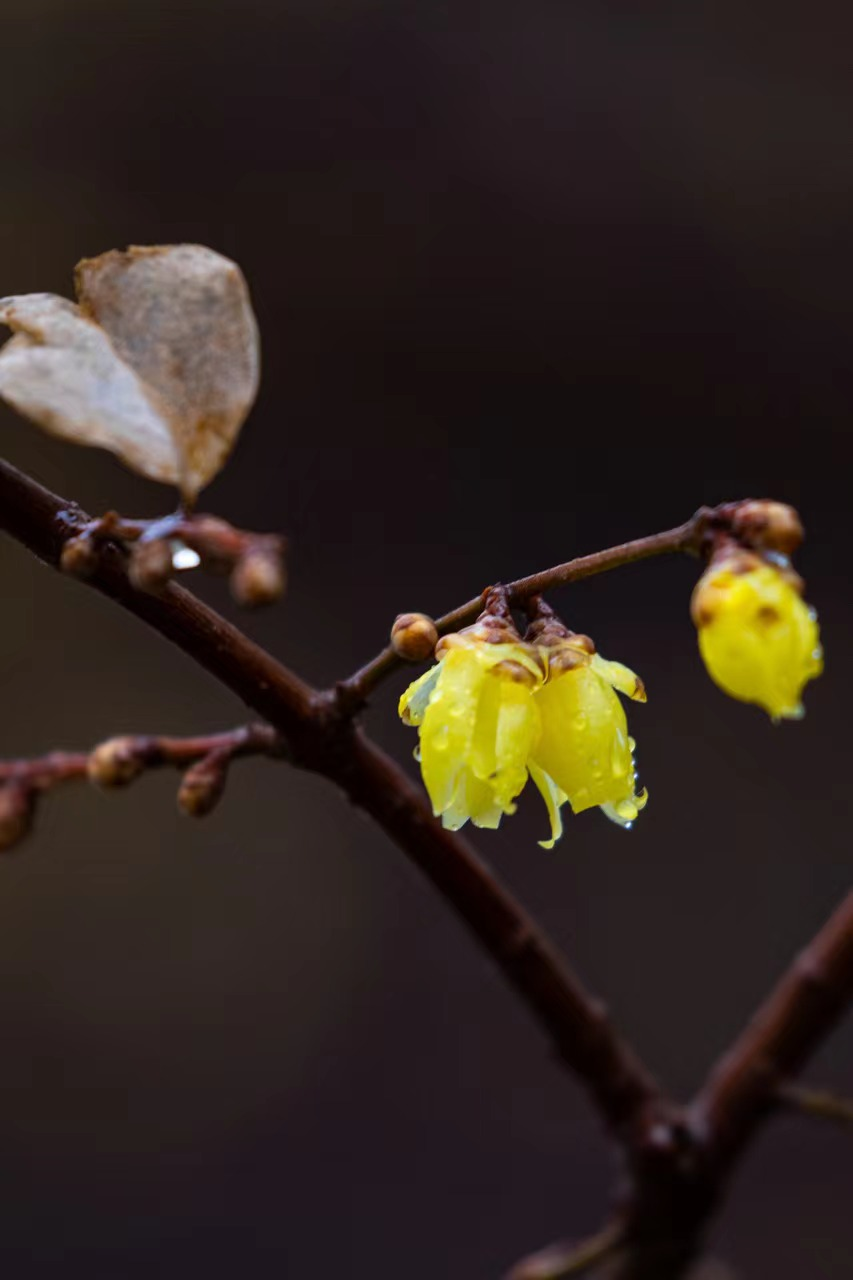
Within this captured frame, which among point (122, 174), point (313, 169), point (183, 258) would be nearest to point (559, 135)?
point (313, 169)

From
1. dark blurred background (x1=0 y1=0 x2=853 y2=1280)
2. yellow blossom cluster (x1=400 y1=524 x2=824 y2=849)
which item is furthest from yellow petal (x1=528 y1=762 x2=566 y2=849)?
dark blurred background (x1=0 y1=0 x2=853 y2=1280)

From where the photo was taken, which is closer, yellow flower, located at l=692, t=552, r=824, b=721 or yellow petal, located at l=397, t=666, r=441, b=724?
yellow flower, located at l=692, t=552, r=824, b=721

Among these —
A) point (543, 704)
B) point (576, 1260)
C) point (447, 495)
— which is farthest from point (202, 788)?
point (447, 495)

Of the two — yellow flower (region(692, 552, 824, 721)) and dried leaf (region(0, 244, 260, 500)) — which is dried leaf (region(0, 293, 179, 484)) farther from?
yellow flower (region(692, 552, 824, 721))

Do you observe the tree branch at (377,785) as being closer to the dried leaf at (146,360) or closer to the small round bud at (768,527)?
the dried leaf at (146,360)

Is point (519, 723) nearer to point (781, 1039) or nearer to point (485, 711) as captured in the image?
point (485, 711)
